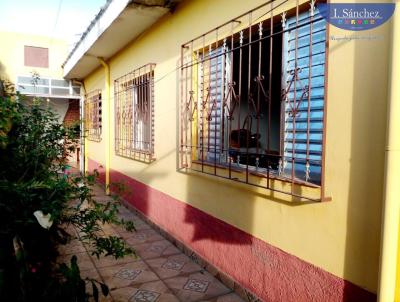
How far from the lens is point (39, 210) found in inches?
70.5

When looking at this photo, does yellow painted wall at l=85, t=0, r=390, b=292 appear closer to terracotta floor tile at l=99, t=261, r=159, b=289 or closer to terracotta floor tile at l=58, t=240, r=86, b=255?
terracotta floor tile at l=99, t=261, r=159, b=289

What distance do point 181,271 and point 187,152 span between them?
127 cm

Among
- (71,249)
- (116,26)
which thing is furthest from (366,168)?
(116,26)

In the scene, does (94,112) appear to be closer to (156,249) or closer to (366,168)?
(156,249)

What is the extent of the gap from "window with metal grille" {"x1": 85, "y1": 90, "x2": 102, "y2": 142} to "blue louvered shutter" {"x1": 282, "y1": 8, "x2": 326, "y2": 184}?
5.92 meters

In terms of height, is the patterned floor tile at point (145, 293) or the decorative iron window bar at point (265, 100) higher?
the decorative iron window bar at point (265, 100)

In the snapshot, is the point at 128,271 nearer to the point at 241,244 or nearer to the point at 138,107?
the point at 241,244

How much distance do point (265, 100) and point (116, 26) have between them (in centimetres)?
315

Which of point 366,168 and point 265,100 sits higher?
point 265,100

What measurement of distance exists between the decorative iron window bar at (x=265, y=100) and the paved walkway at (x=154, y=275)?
3.38 ft

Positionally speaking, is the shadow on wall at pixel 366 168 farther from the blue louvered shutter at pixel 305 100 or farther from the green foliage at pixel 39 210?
the green foliage at pixel 39 210

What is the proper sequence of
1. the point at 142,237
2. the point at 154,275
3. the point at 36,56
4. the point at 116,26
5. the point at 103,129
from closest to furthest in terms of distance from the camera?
the point at 154,275 < the point at 142,237 < the point at 116,26 < the point at 103,129 < the point at 36,56

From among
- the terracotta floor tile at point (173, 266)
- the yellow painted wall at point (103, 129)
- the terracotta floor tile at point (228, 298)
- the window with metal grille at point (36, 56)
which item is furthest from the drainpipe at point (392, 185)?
the window with metal grille at point (36, 56)

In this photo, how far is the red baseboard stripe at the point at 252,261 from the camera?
6.45 feet
